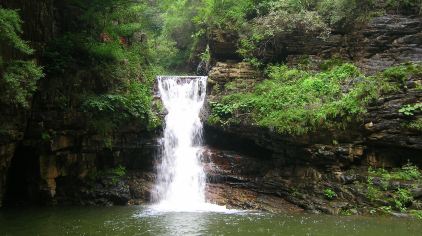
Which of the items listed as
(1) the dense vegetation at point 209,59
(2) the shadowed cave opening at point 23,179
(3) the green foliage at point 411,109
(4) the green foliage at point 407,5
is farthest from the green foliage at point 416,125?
(2) the shadowed cave opening at point 23,179

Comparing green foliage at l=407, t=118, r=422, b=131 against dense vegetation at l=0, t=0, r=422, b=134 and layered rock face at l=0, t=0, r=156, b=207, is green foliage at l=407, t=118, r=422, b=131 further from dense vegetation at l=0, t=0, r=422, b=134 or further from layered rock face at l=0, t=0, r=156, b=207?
layered rock face at l=0, t=0, r=156, b=207

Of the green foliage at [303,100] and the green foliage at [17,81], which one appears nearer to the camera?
the green foliage at [17,81]

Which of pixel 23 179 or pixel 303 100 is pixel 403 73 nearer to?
pixel 303 100

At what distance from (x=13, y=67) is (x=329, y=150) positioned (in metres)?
11.2

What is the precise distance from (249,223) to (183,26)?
24410mm

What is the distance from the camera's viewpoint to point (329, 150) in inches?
597

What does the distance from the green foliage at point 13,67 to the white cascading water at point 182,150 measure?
634cm

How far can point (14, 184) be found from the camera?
53.1 ft

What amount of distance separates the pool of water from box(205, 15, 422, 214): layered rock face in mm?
1828

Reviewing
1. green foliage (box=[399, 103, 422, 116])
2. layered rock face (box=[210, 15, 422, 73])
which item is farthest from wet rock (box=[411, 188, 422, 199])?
layered rock face (box=[210, 15, 422, 73])

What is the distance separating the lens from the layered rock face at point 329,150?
14.5m

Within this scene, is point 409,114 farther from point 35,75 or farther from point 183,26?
point 183,26

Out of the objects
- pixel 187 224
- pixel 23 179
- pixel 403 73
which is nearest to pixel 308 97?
pixel 403 73

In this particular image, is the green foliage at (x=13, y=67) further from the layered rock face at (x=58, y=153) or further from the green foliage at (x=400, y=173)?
the green foliage at (x=400, y=173)
